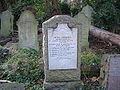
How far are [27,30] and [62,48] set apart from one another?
9.91 feet

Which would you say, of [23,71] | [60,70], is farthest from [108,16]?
[60,70]

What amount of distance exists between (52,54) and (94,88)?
1.14 meters

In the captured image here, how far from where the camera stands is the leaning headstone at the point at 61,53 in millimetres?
5016

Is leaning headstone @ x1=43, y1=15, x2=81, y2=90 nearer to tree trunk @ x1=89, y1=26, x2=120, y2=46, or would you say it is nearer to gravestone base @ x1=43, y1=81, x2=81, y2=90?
gravestone base @ x1=43, y1=81, x2=81, y2=90

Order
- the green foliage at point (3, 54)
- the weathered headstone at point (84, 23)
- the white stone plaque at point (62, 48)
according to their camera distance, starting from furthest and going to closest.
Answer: the weathered headstone at point (84, 23) → the green foliage at point (3, 54) → the white stone plaque at point (62, 48)

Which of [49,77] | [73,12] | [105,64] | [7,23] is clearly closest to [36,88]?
[49,77]

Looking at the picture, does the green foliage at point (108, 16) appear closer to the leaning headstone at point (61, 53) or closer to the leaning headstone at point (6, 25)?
the leaning headstone at point (6, 25)

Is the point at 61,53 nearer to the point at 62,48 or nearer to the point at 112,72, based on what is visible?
the point at 62,48

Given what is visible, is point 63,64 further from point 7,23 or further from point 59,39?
point 7,23

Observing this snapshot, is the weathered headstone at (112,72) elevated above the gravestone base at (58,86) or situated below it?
above

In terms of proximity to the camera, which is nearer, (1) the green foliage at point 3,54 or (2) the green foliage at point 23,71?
(2) the green foliage at point 23,71

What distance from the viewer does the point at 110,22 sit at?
10602mm

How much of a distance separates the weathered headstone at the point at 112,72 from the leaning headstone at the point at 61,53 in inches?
24.3

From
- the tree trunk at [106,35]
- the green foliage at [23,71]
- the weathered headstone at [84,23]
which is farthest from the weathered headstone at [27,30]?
the tree trunk at [106,35]
